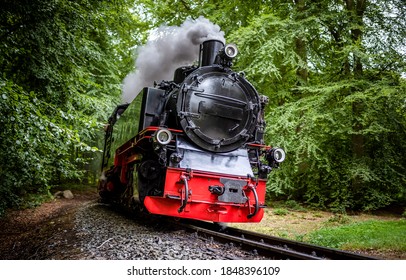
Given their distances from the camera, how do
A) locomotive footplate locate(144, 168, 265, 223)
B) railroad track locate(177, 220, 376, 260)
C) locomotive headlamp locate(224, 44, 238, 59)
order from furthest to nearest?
locomotive headlamp locate(224, 44, 238, 59)
locomotive footplate locate(144, 168, 265, 223)
railroad track locate(177, 220, 376, 260)

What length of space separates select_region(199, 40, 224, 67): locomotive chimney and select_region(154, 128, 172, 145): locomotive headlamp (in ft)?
6.29

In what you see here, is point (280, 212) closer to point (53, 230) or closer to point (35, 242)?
point (53, 230)

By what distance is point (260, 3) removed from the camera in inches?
478

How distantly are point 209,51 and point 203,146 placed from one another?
1.94 m

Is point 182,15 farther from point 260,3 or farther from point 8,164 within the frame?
point 8,164

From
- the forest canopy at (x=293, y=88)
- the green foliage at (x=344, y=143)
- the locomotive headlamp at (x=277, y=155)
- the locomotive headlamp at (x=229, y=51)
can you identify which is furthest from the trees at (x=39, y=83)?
the green foliage at (x=344, y=143)

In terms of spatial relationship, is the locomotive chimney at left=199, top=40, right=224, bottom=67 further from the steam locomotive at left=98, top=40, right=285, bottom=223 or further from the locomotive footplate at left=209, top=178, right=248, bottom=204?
the locomotive footplate at left=209, top=178, right=248, bottom=204

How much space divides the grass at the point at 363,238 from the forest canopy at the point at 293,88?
2.70 m

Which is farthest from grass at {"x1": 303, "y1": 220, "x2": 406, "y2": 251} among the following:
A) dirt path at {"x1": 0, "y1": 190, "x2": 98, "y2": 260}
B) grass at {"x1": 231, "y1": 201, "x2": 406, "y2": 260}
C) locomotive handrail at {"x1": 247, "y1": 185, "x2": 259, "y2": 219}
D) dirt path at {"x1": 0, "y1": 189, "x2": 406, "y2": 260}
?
dirt path at {"x1": 0, "y1": 190, "x2": 98, "y2": 260}

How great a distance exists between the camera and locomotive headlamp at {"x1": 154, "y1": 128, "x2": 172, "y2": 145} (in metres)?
5.07

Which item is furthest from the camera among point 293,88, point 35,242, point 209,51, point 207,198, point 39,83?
point 293,88

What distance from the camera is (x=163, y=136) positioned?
5148mm

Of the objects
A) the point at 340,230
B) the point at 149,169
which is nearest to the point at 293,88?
the point at 340,230
